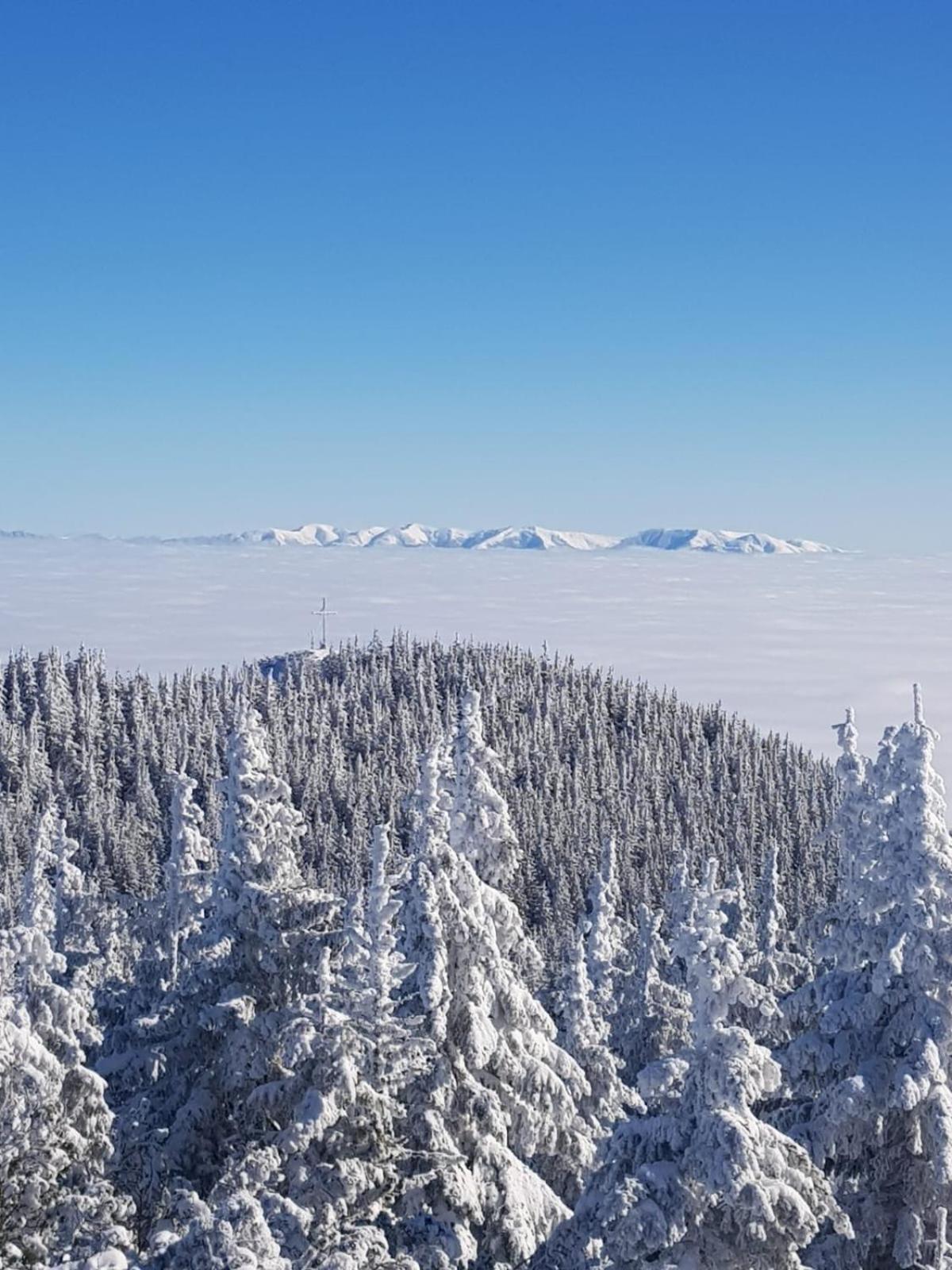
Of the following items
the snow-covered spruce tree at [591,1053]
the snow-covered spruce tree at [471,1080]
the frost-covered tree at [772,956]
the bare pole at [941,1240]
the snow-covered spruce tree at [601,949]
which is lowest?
the frost-covered tree at [772,956]

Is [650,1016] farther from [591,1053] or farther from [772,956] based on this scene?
[772,956]

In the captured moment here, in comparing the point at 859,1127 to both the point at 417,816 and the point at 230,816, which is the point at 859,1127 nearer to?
the point at 417,816

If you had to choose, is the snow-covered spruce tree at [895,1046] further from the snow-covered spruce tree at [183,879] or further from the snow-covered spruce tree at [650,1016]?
the snow-covered spruce tree at [650,1016]

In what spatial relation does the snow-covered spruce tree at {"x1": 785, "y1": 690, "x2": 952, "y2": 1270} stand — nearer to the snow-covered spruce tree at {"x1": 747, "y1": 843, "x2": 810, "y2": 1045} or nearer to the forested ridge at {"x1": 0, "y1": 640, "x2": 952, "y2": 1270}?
the forested ridge at {"x1": 0, "y1": 640, "x2": 952, "y2": 1270}

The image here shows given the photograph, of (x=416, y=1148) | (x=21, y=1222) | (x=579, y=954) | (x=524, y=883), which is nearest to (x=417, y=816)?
(x=416, y=1148)

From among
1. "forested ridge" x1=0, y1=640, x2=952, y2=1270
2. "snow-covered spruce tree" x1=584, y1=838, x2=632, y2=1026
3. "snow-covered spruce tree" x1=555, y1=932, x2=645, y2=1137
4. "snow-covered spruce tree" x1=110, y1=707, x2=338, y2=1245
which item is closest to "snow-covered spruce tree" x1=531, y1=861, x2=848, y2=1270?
"forested ridge" x1=0, y1=640, x2=952, y2=1270

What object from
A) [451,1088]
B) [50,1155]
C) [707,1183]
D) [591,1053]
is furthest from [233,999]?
[591,1053]

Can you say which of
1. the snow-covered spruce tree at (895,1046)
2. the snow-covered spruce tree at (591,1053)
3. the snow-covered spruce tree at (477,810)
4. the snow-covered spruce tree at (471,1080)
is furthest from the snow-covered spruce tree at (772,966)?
the snow-covered spruce tree at (477,810)

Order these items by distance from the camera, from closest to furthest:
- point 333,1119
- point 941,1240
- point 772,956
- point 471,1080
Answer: point 333,1119 → point 941,1240 → point 471,1080 → point 772,956
